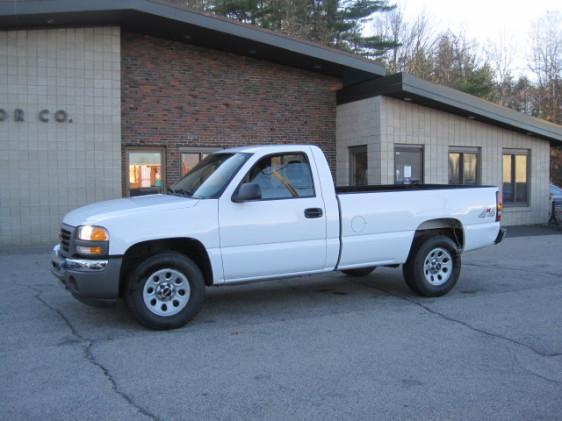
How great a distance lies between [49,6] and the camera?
39.8ft

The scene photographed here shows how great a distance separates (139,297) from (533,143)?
1513 centimetres

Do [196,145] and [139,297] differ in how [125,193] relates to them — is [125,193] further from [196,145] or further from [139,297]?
[139,297]

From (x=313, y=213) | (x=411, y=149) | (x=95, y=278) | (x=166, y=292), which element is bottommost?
(x=166, y=292)

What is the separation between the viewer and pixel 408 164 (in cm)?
1578

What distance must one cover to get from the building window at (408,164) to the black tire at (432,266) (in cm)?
759

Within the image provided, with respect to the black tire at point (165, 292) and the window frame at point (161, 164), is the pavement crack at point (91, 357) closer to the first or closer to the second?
the black tire at point (165, 292)

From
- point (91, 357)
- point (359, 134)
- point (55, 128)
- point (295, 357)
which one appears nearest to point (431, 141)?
point (359, 134)

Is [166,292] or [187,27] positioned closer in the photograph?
[166,292]

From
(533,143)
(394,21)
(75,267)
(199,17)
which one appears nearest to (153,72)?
(199,17)

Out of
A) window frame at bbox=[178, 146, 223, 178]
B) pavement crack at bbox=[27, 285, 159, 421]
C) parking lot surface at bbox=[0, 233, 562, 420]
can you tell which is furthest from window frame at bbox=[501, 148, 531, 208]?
pavement crack at bbox=[27, 285, 159, 421]

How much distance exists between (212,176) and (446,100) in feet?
32.2

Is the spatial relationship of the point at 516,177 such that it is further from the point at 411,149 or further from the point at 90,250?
the point at 90,250

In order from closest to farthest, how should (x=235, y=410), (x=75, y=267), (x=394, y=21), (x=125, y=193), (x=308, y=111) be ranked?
(x=235, y=410), (x=75, y=267), (x=125, y=193), (x=308, y=111), (x=394, y=21)

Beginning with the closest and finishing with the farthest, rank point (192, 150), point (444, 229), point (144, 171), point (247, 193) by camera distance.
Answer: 1. point (247, 193)
2. point (444, 229)
3. point (144, 171)
4. point (192, 150)
